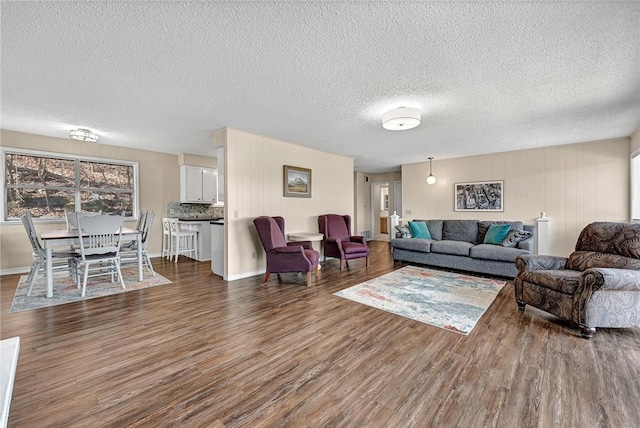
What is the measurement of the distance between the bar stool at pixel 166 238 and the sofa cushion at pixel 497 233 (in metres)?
6.45

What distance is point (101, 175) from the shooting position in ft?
17.7

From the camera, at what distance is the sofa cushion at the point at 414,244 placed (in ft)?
16.9

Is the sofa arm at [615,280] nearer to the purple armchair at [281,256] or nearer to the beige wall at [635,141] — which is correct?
the purple armchair at [281,256]

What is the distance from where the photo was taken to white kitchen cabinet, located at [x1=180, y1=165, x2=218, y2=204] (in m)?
6.29

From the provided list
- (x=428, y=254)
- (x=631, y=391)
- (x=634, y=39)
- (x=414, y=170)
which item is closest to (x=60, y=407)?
(x=631, y=391)

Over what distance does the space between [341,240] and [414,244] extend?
4.76 ft

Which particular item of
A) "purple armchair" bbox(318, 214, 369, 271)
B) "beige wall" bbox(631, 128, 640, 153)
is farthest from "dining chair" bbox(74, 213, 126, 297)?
"beige wall" bbox(631, 128, 640, 153)

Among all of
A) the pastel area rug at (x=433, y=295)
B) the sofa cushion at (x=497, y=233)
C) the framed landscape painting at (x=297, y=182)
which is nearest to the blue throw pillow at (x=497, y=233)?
the sofa cushion at (x=497, y=233)

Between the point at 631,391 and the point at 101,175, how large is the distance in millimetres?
7635

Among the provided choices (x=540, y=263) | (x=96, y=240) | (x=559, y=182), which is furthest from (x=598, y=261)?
(x=96, y=240)

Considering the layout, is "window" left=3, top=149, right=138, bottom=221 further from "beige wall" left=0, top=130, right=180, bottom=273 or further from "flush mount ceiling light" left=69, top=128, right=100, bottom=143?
"flush mount ceiling light" left=69, top=128, right=100, bottom=143

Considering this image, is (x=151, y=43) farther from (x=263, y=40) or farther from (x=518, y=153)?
(x=518, y=153)

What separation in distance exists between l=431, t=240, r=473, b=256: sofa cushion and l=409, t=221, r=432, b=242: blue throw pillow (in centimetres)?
Answer: 54

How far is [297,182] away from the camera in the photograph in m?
5.29
